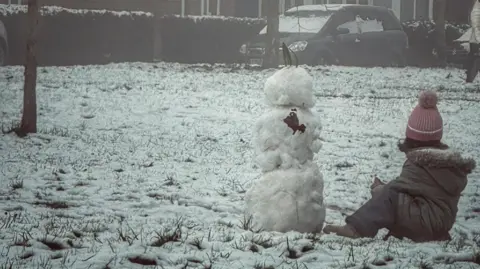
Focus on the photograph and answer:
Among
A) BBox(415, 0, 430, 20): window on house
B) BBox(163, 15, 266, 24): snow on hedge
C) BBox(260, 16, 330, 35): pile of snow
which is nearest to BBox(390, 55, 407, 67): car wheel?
BBox(260, 16, 330, 35): pile of snow

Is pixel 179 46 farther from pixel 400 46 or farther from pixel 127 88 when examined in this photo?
pixel 127 88

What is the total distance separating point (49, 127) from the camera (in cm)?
1030

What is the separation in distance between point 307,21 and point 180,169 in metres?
12.9

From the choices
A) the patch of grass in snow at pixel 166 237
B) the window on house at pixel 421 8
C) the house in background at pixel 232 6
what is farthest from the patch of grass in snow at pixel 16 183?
the window on house at pixel 421 8

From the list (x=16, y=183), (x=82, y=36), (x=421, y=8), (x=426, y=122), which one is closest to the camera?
(x=426, y=122)

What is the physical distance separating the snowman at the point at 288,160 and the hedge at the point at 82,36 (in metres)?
15.2

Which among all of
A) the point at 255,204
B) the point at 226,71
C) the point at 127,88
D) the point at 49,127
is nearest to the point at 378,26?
the point at 226,71

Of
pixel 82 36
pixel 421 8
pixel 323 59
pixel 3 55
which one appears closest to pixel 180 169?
pixel 3 55

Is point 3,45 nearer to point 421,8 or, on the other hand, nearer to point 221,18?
point 221,18

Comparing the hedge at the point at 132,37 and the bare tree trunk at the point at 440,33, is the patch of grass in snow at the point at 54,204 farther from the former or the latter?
the bare tree trunk at the point at 440,33

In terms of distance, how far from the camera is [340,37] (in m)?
19.9

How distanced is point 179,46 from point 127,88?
9.11 meters

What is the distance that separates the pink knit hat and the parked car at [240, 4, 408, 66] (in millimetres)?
13925

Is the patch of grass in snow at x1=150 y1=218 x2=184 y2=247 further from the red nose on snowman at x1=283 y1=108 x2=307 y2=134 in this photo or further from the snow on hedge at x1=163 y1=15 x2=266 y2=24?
the snow on hedge at x1=163 y1=15 x2=266 y2=24
